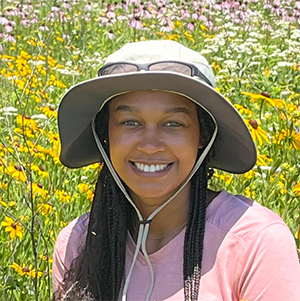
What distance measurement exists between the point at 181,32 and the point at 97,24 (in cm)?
79

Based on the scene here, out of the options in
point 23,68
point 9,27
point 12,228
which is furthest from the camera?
point 9,27

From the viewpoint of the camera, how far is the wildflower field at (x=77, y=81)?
8.16 feet

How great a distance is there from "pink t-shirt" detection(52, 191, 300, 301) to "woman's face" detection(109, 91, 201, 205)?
0.12 m

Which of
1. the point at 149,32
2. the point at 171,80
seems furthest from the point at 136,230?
the point at 149,32

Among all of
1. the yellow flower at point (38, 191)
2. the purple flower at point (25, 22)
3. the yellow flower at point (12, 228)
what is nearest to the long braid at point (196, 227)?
the yellow flower at point (12, 228)

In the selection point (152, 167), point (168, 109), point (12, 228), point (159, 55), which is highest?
point (159, 55)

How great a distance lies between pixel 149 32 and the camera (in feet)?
22.0

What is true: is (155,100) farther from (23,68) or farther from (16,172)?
(23,68)

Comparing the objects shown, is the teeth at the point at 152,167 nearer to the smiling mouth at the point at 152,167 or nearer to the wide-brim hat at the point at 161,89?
the smiling mouth at the point at 152,167

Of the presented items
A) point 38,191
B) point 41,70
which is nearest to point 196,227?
point 38,191

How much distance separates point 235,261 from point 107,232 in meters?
0.32

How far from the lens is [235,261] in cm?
166

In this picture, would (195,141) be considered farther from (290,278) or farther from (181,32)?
(181,32)

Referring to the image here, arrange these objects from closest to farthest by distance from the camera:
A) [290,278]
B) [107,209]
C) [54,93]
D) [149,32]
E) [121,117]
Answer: [290,278] < [121,117] < [107,209] < [54,93] < [149,32]
